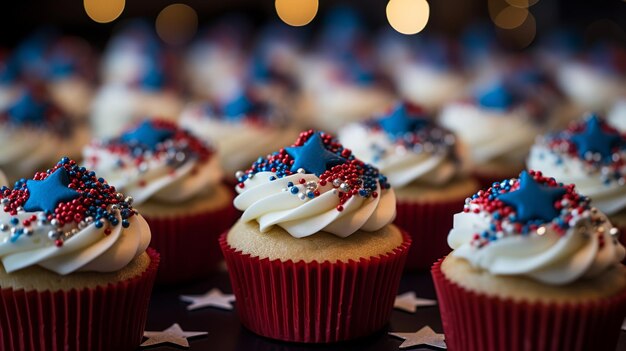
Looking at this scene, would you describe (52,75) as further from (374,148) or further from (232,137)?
(374,148)

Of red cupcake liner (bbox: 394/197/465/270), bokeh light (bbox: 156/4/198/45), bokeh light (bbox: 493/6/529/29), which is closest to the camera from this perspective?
red cupcake liner (bbox: 394/197/465/270)

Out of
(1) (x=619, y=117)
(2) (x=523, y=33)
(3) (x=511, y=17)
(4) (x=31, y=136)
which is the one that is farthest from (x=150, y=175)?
(3) (x=511, y=17)

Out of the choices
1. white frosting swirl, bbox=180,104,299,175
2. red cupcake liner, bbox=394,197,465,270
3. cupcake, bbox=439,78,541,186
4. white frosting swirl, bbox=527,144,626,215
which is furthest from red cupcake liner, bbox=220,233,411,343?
cupcake, bbox=439,78,541,186

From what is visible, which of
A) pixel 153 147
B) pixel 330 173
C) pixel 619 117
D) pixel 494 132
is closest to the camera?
pixel 330 173

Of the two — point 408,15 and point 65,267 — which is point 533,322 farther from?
point 408,15

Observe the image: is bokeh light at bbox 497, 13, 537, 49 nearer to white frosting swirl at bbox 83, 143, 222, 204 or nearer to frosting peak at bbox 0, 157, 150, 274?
white frosting swirl at bbox 83, 143, 222, 204

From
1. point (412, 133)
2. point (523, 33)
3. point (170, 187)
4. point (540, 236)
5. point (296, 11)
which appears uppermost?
point (540, 236)

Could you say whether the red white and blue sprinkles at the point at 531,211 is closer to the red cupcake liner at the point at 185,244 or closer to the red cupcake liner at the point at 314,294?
the red cupcake liner at the point at 314,294

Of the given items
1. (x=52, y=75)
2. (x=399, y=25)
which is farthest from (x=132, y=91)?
(x=399, y=25)
